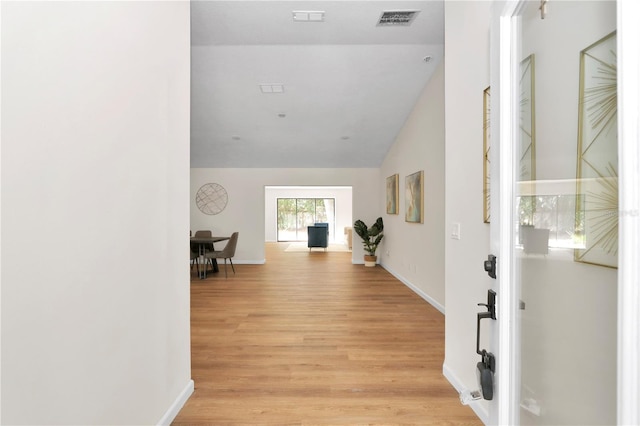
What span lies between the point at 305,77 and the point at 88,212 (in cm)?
425

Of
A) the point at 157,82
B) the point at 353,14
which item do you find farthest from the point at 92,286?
the point at 353,14

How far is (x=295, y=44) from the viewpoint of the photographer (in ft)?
13.8

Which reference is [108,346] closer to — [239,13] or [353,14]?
[239,13]

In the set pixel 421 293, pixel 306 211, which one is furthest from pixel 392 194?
pixel 306 211

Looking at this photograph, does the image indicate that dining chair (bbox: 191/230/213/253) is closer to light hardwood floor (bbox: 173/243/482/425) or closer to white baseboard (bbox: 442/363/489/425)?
light hardwood floor (bbox: 173/243/482/425)

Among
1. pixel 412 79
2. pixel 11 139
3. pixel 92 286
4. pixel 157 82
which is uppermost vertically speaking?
pixel 412 79

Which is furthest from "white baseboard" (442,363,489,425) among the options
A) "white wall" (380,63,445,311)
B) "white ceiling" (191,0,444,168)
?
"white ceiling" (191,0,444,168)

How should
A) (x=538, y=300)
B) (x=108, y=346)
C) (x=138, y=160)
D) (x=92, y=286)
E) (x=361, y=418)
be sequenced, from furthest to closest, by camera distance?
(x=361, y=418) → (x=138, y=160) → (x=108, y=346) → (x=92, y=286) → (x=538, y=300)

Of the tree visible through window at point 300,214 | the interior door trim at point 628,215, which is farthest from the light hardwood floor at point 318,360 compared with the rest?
the tree visible through window at point 300,214

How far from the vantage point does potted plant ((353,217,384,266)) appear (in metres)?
7.93

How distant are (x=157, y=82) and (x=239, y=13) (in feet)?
6.47

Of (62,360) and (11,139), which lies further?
(62,360)

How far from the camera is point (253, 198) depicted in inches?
342

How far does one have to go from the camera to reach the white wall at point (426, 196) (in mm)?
4555
